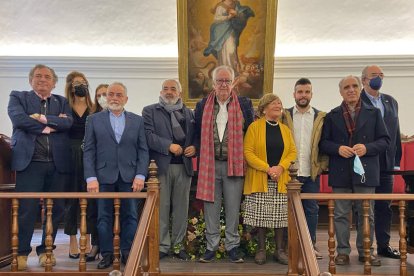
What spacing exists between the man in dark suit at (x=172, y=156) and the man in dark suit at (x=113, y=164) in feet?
0.58

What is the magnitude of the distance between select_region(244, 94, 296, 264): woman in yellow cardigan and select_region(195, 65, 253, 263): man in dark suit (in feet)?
0.28

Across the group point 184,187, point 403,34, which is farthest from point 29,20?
point 403,34

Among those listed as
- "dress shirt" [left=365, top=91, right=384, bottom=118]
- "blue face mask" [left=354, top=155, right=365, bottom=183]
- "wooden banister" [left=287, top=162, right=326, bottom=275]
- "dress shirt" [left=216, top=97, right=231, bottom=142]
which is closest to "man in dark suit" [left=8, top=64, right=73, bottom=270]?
"dress shirt" [left=216, top=97, right=231, bottom=142]

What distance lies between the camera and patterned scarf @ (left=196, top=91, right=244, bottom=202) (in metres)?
3.71

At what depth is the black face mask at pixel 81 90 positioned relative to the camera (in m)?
3.92

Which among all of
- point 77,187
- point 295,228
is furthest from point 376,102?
point 77,187

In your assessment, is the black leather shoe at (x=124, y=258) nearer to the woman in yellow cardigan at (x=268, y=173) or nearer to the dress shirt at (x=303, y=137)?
the woman in yellow cardigan at (x=268, y=173)

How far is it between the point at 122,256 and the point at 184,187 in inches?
27.9

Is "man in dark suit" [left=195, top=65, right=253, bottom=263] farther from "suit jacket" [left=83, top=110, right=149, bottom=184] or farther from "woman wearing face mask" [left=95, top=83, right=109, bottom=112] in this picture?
"woman wearing face mask" [left=95, top=83, right=109, bottom=112]

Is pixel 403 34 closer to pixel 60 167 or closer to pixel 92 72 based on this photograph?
pixel 92 72

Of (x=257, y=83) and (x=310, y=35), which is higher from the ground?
(x=310, y=35)

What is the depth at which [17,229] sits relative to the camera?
3336 mm

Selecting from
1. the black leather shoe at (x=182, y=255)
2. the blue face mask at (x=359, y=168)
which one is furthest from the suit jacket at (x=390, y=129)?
the black leather shoe at (x=182, y=255)

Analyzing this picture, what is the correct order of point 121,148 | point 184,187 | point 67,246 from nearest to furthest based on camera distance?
point 121,148
point 184,187
point 67,246
